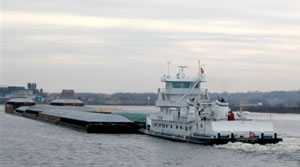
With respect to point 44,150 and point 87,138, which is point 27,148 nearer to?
point 44,150

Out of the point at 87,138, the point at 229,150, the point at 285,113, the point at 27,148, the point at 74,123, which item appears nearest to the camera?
the point at 229,150

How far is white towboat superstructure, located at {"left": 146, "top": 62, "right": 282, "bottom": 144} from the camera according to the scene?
51.6m

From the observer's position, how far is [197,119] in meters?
54.9

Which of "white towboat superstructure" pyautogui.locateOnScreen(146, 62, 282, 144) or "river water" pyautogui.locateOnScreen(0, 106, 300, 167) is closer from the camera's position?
"river water" pyautogui.locateOnScreen(0, 106, 300, 167)

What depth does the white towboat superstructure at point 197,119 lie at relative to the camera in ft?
169

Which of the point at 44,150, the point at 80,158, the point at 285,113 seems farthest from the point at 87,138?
the point at 285,113

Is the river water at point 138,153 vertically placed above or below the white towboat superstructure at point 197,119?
below

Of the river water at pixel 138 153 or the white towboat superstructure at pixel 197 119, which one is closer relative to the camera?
the river water at pixel 138 153

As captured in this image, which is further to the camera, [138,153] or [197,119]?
[197,119]

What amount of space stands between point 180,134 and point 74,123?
108ft

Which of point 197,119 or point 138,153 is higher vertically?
point 197,119

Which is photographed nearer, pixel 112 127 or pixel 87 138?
pixel 87 138

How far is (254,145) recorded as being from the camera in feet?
169

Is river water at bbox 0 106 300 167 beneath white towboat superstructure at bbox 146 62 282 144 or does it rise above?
beneath
